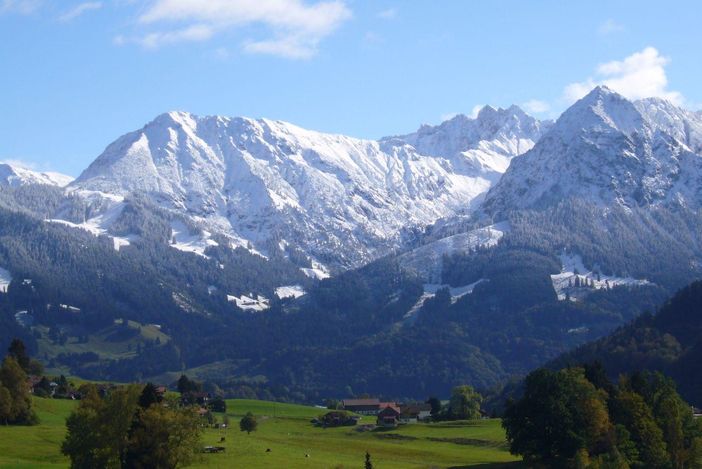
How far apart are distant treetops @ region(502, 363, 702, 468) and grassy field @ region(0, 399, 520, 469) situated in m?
5.22

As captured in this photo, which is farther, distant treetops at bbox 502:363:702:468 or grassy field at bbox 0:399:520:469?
distant treetops at bbox 502:363:702:468

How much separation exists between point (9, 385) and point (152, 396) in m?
36.9

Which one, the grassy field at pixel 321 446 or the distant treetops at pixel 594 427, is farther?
the distant treetops at pixel 594 427

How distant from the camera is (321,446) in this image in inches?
6540

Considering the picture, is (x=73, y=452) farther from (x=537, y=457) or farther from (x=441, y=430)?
(x=441, y=430)

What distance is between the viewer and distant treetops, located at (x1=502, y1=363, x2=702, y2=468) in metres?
140

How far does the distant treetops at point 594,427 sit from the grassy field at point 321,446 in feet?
17.1

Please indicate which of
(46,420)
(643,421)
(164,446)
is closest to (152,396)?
(164,446)

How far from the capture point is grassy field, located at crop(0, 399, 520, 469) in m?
139

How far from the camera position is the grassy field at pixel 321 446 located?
139125 mm

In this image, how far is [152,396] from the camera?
13912 cm

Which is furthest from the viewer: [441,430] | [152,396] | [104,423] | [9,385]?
[441,430]

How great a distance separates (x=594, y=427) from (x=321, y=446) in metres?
40.6

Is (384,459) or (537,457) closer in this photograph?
(537,457)
